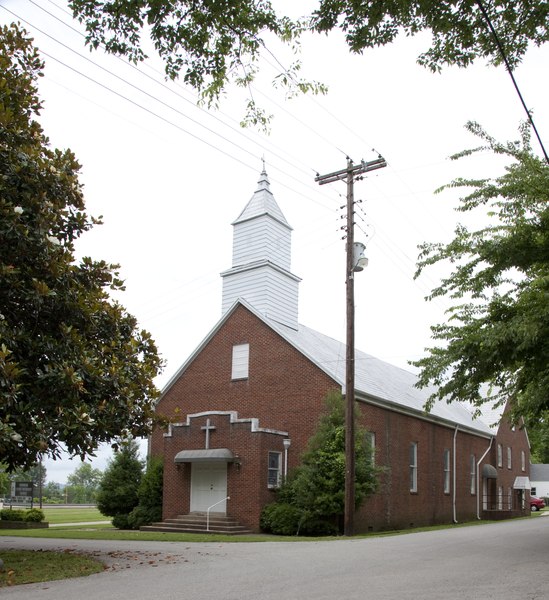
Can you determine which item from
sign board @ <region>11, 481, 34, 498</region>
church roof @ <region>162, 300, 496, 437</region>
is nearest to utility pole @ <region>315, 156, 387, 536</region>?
church roof @ <region>162, 300, 496, 437</region>

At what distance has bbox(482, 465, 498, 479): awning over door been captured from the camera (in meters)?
39.4

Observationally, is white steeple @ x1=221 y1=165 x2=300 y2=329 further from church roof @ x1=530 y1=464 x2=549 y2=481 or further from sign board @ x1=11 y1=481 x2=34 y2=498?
church roof @ x1=530 y1=464 x2=549 y2=481

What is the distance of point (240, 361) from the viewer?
29219mm

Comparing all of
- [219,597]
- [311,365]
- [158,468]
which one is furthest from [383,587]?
[158,468]

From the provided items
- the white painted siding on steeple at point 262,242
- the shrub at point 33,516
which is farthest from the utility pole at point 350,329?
the shrub at point 33,516

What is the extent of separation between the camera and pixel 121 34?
724cm

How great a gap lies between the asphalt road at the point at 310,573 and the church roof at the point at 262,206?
685 inches

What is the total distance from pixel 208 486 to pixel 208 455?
1738mm

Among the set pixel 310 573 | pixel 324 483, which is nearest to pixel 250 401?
pixel 324 483

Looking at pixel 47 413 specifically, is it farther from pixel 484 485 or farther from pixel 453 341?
pixel 484 485

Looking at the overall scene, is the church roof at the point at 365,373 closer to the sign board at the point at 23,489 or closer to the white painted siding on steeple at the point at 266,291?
the white painted siding on steeple at the point at 266,291

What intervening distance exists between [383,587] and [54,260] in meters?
7.49

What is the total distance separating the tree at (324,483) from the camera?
2259 cm

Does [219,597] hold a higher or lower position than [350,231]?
lower
